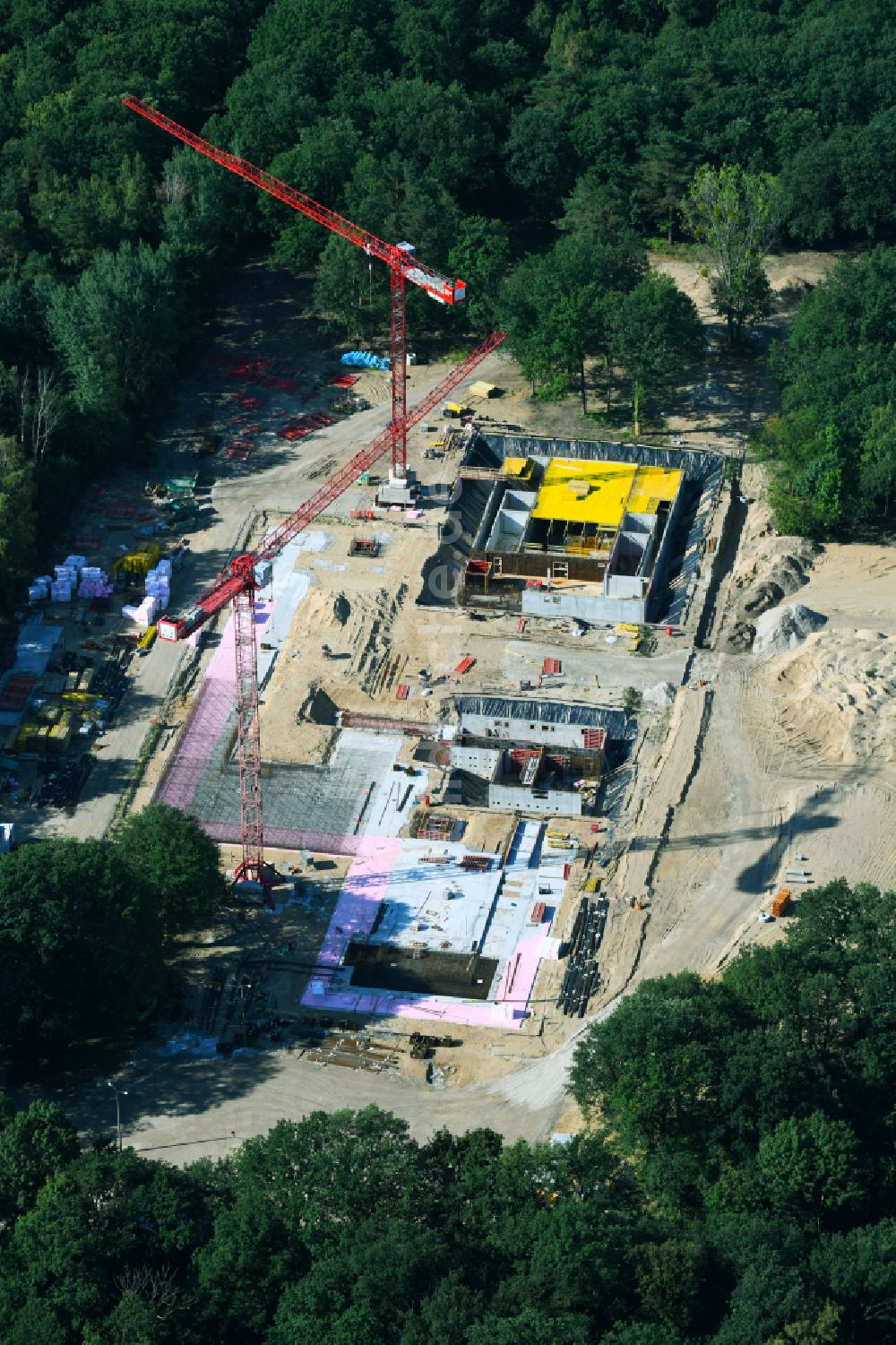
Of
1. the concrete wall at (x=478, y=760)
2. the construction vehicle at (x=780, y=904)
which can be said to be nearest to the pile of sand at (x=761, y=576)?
the concrete wall at (x=478, y=760)

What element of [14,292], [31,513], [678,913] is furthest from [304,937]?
A: [14,292]

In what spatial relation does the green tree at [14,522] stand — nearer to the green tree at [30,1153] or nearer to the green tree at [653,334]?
the green tree at [653,334]

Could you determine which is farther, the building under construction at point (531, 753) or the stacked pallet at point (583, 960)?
the building under construction at point (531, 753)

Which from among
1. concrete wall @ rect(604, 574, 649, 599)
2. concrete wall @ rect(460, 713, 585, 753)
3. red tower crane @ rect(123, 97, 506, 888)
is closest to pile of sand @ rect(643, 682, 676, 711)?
concrete wall @ rect(460, 713, 585, 753)

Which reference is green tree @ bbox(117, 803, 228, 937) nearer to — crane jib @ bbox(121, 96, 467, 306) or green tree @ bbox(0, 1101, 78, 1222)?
green tree @ bbox(0, 1101, 78, 1222)

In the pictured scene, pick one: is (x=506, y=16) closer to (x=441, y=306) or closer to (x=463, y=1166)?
(x=441, y=306)

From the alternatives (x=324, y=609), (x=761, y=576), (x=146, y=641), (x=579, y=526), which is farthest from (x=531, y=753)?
(x=146, y=641)

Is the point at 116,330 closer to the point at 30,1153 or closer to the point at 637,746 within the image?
the point at 637,746
